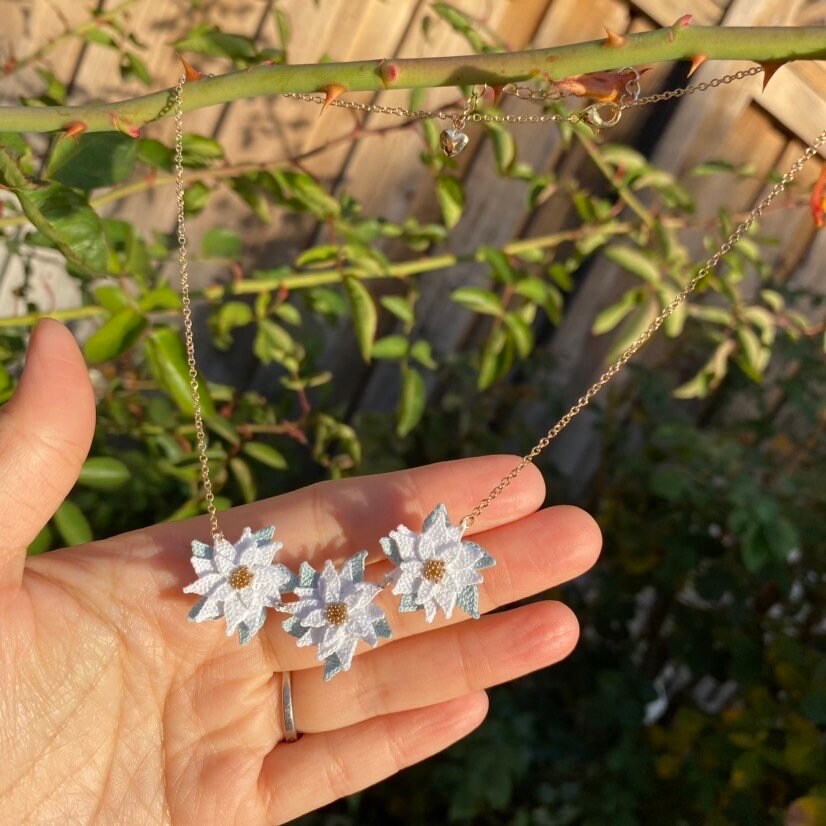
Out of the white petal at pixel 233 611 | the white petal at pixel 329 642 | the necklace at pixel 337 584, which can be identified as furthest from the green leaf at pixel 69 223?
the white petal at pixel 329 642

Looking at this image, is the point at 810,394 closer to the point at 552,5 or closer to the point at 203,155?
the point at 552,5

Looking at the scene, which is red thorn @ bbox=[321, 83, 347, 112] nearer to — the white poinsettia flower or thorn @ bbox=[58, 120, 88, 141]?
thorn @ bbox=[58, 120, 88, 141]

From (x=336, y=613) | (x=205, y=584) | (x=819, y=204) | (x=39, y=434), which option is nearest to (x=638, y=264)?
(x=819, y=204)

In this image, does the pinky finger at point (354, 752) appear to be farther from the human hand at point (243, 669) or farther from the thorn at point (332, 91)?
the thorn at point (332, 91)

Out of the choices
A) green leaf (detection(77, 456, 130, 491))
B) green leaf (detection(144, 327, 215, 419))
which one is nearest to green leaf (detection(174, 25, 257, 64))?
green leaf (detection(144, 327, 215, 419))

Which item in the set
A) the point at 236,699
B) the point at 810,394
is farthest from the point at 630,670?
the point at 236,699

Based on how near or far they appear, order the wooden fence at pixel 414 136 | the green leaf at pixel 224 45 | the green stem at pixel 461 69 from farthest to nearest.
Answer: the wooden fence at pixel 414 136 → the green leaf at pixel 224 45 → the green stem at pixel 461 69
